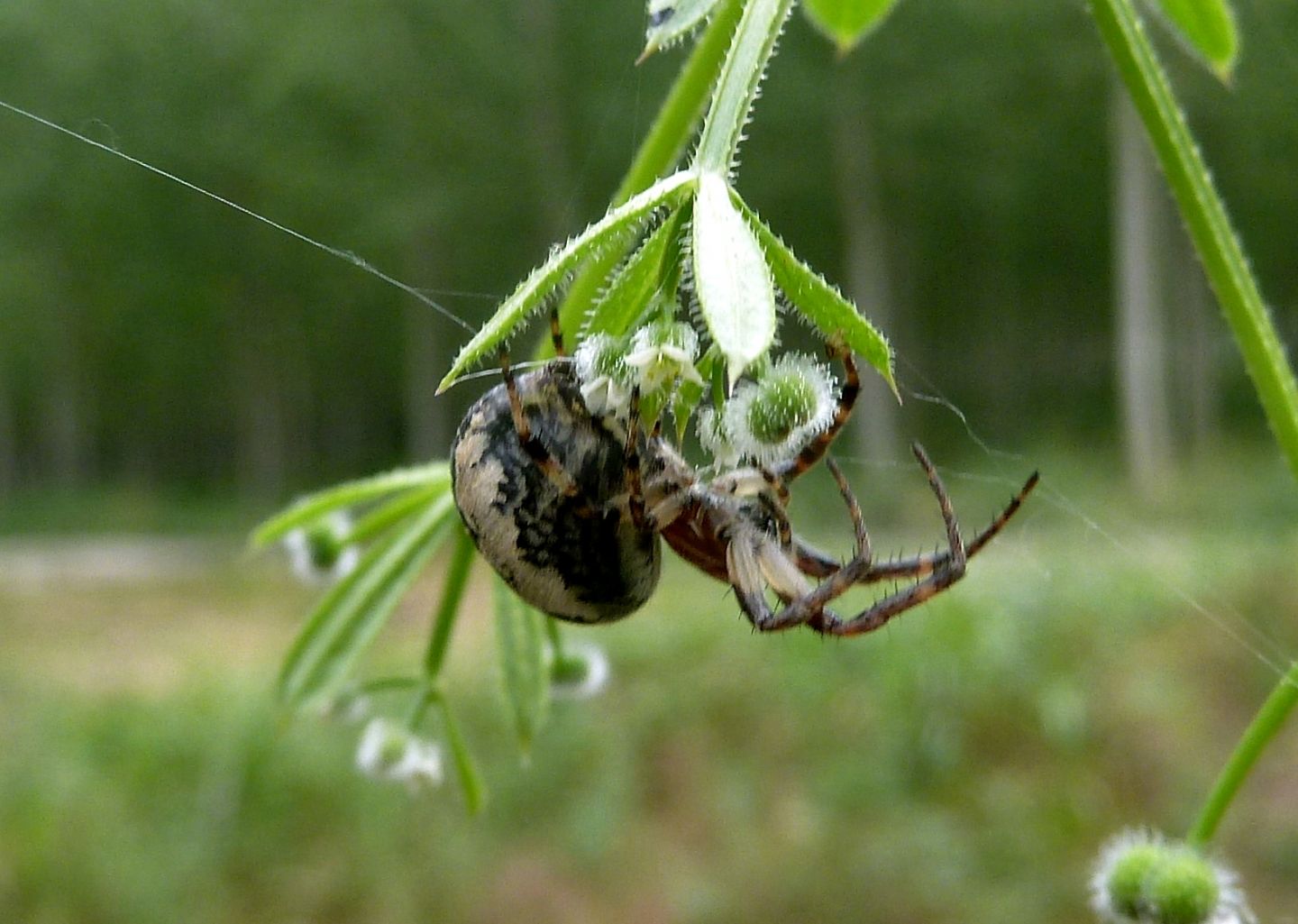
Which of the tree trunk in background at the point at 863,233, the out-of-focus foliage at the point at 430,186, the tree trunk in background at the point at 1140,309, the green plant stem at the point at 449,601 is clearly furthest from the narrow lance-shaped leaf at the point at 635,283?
A: the tree trunk in background at the point at 863,233

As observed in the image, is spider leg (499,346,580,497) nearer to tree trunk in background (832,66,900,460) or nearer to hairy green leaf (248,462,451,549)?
hairy green leaf (248,462,451,549)

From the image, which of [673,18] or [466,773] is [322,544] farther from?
[673,18]

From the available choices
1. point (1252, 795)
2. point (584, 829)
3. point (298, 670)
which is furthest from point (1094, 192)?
point (298, 670)

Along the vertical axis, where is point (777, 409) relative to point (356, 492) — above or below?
above

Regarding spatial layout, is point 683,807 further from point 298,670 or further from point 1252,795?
point 298,670

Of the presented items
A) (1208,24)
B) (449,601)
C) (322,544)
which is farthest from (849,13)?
(322,544)

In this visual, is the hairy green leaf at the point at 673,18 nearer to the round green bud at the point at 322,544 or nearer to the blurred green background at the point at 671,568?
the blurred green background at the point at 671,568
